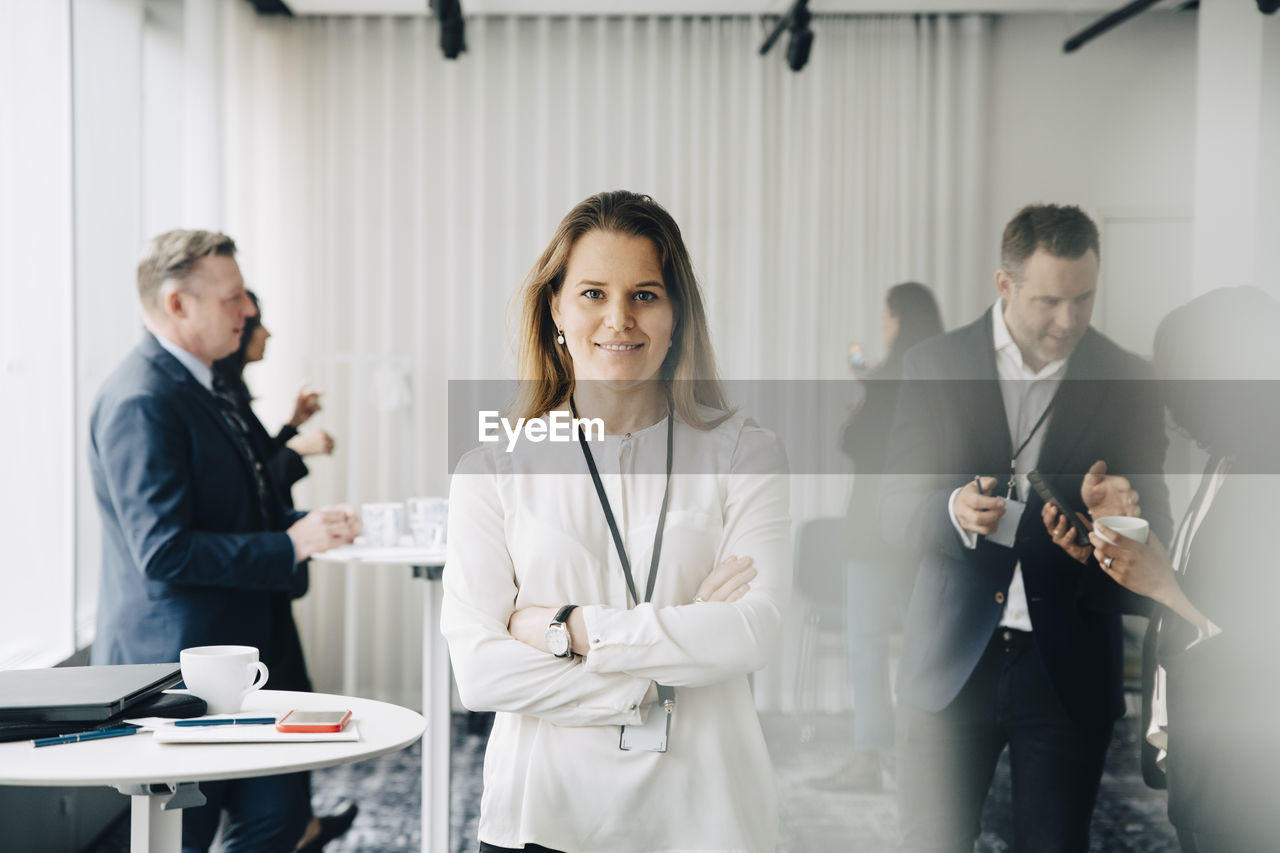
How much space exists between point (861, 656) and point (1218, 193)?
161cm

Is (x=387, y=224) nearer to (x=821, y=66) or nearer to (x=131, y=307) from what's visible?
(x=131, y=307)

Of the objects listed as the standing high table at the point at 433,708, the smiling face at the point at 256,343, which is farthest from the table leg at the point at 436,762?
the smiling face at the point at 256,343

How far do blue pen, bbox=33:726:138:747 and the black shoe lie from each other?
163 centimetres

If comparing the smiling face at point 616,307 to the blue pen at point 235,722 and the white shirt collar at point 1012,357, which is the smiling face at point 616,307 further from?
the white shirt collar at point 1012,357

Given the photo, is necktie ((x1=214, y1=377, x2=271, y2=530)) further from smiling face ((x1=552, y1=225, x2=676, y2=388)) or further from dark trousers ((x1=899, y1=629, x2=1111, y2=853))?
dark trousers ((x1=899, y1=629, x2=1111, y2=853))

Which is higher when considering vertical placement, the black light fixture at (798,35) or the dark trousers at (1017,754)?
the black light fixture at (798,35)

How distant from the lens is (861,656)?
3.08m

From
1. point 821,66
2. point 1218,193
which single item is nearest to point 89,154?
point 821,66

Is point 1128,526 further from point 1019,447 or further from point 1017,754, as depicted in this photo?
point 1017,754

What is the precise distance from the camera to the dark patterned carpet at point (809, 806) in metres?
2.75

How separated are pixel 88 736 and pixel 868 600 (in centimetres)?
235

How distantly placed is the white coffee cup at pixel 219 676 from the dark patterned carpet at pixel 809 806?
5.27ft

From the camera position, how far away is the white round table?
3.56 feet

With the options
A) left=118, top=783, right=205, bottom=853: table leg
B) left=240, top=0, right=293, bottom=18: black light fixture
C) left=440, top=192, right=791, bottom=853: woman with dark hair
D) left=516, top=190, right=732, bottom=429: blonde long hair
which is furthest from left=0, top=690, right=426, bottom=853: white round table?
left=240, top=0, right=293, bottom=18: black light fixture
